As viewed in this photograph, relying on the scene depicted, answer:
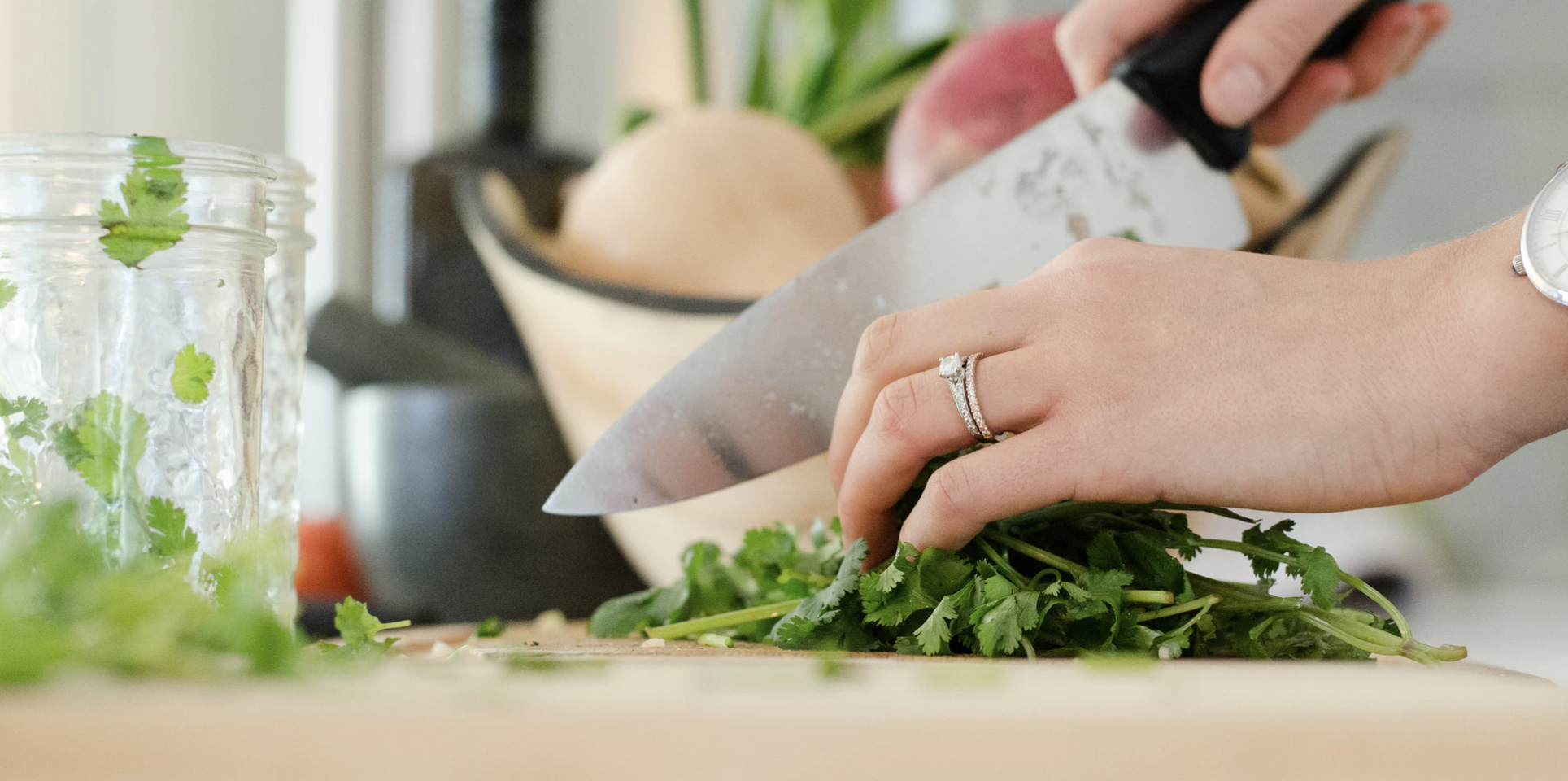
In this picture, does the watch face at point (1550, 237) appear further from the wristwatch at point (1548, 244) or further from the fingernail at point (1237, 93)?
the fingernail at point (1237, 93)

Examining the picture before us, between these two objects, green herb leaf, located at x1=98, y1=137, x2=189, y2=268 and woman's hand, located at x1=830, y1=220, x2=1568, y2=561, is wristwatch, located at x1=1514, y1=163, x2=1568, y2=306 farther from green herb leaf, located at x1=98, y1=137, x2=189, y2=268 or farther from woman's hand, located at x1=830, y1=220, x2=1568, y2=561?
green herb leaf, located at x1=98, y1=137, x2=189, y2=268

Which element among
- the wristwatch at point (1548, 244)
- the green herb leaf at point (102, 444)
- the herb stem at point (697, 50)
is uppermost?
the herb stem at point (697, 50)

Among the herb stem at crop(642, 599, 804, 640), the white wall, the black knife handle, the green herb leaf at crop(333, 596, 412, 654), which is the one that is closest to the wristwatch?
the black knife handle

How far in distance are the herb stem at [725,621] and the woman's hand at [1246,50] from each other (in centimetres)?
44

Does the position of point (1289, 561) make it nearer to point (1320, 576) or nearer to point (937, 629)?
point (1320, 576)

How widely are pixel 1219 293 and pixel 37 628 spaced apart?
50 cm

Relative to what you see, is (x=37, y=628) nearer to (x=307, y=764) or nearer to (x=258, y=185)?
(x=307, y=764)

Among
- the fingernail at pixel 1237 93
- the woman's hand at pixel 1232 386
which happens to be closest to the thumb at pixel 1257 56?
the fingernail at pixel 1237 93

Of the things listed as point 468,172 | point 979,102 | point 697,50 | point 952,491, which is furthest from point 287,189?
point 697,50

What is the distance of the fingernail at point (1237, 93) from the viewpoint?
0.76 m

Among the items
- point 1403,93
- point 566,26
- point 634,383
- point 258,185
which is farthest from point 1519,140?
point 258,185

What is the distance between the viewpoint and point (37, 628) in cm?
33

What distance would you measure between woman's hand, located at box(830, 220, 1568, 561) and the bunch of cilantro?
27 millimetres

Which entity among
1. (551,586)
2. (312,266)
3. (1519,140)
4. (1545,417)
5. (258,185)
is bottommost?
(551,586)
